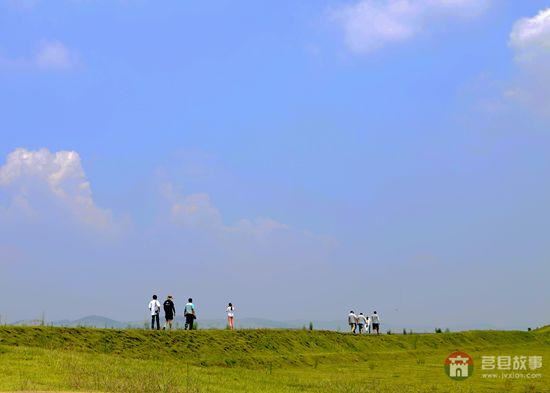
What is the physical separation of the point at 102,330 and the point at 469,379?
1806 centimetres

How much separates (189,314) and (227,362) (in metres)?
7.88

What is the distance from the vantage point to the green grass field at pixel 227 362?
23.1 metres

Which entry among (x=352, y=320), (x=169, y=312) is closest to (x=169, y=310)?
(x=169, y=312)

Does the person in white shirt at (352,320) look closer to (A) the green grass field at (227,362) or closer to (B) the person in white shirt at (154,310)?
(A) the green grass field at (227,362)

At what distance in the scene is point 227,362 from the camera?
115 ft

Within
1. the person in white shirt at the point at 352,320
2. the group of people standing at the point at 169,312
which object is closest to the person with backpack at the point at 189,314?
the group of people standing at the point at 169,312

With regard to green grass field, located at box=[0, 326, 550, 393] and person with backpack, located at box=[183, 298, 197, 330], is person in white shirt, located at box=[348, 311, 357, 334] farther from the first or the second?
person with backpack, located at box=[183, 298, 197, 330]

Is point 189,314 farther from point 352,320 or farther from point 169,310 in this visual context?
point 352,320

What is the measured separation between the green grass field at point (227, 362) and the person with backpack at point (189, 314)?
295 cm

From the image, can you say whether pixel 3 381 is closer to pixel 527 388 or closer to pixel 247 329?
pixel 527 388

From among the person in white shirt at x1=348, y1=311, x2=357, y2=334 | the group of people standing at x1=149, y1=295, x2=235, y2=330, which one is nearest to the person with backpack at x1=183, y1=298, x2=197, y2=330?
the group of people standing at x1=149, y1=295, x2=235, y2=330

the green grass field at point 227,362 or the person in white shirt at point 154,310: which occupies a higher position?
the person in white shirt at point 154,310

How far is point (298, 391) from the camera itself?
80.8 ft

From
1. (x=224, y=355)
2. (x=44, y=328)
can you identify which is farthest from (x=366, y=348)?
(x=44, y=328)
